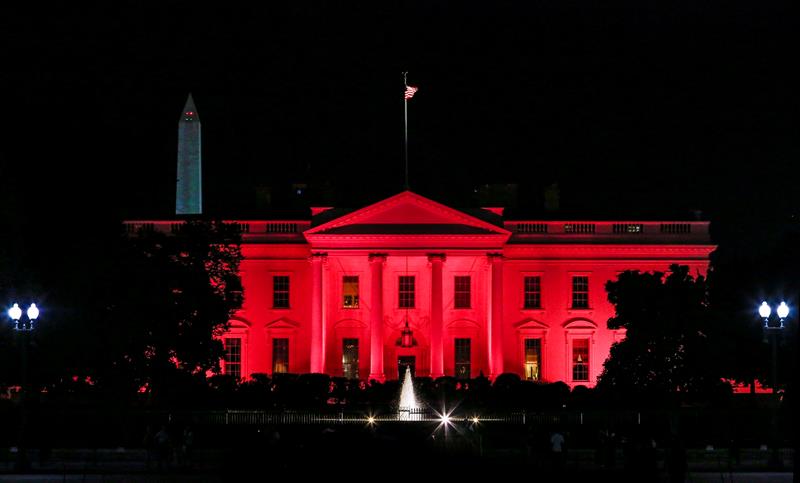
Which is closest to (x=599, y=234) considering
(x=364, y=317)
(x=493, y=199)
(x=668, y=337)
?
(x=493, y=199)

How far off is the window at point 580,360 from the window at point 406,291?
30.0 feet

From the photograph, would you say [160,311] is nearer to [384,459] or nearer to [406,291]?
[406,291]

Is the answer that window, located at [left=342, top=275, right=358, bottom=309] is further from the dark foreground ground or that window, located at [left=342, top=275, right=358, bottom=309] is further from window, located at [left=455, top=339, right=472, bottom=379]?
the dark foreground ground

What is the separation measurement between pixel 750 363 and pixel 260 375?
71.7 feet

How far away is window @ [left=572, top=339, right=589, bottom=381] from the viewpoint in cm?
8525

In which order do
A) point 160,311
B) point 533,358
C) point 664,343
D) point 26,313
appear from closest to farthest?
point 26,313, point 160,311, point 664,343, point 533,358

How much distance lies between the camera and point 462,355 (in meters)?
85.3

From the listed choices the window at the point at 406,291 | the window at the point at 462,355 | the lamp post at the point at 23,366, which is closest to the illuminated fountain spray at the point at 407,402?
the window at the point at 462,355

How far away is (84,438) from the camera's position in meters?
52.1

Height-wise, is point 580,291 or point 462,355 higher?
point 580,291

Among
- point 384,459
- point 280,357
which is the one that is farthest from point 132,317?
point 384,459

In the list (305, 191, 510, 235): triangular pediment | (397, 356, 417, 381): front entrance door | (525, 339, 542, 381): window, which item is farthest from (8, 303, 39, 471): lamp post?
(525, 339, 542, 381): window

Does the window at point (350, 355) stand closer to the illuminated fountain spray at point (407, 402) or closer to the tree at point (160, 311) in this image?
the illuminated fountain spray at point (407, 402)

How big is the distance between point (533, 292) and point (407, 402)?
2183 cm
